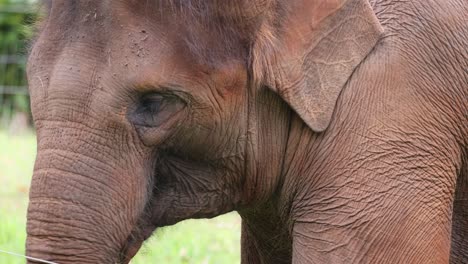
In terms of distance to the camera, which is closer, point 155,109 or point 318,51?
point 155,109

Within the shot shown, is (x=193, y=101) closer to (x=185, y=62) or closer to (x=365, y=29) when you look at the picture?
(x=185, y=62)

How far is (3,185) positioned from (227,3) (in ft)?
24.6

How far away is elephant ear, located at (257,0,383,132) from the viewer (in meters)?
4.32

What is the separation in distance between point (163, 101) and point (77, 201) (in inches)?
18.2

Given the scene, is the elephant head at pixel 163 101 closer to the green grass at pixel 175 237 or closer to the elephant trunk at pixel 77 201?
the elephant trunk at pixel 77 201

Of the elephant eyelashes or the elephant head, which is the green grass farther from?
the elephant eyelashes

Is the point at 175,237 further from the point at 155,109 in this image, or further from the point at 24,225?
the point at 155,109

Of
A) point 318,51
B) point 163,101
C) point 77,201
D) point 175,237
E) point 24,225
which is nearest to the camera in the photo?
point 77,201

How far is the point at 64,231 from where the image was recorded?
155 inches

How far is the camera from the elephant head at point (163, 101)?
13.1 ft

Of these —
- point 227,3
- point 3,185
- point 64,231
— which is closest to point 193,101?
point 227,3

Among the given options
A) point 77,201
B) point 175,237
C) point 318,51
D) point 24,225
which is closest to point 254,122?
point 318,51

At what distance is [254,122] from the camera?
4.40 metres

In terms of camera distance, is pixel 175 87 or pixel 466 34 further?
pixel 466 34
